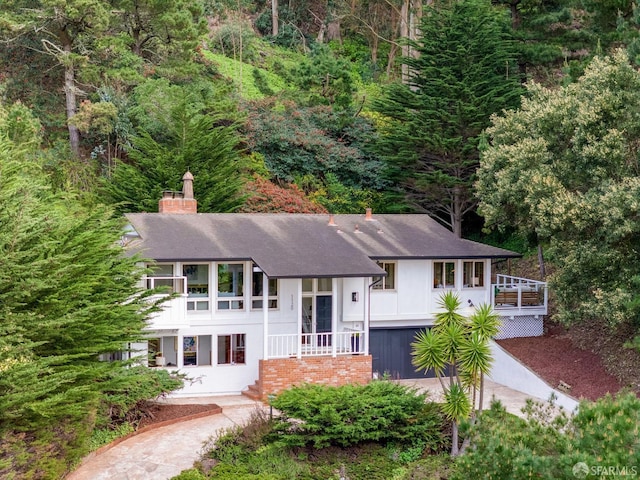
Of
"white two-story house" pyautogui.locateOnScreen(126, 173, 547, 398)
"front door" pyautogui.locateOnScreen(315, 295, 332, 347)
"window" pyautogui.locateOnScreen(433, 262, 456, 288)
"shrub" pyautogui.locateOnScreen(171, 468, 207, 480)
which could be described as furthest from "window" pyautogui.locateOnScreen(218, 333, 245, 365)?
"shrub" pyautogui.locateOnScreen(171, 468, 207, 480)

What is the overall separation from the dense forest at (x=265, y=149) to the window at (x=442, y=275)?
2.29m

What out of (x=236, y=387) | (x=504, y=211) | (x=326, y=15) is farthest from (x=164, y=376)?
(x=326, y=15)

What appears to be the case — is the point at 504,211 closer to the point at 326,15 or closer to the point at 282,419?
the point at 282,419

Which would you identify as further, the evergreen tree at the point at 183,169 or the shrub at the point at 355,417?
the evergreen tree at the point at 183,169

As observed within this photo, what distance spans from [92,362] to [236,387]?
28.5 ft

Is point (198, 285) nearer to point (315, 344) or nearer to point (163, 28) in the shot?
point (315, 344)

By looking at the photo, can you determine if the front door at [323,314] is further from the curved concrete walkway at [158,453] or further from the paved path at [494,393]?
the curved concrete walkway at [158,453]

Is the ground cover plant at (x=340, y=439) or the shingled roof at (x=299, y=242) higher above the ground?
the shingled roof at (x=299, y=242)

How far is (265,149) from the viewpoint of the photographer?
36.5m

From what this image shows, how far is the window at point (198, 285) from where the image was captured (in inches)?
945

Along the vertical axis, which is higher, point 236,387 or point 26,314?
point 26,314

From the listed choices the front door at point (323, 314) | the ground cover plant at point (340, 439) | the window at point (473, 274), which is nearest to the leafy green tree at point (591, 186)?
the window at point (473, 274)

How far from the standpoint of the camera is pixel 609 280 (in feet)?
71.7

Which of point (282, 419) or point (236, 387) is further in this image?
point (236, 387)
